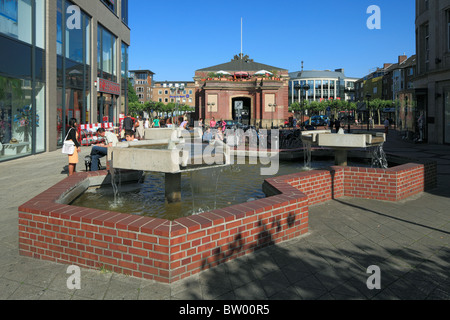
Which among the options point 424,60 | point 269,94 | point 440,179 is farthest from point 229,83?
point 440,179

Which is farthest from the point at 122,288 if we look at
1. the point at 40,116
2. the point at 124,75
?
the point at 124,75

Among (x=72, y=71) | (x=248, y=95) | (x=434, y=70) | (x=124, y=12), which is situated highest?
(x=124, y=12)

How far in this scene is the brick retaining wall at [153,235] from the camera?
378cm

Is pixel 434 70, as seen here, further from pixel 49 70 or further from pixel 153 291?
pixel 153 291

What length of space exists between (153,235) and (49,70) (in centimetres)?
1622

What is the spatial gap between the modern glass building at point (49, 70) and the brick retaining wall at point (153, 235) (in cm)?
1142

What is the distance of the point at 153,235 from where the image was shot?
12.3 feet

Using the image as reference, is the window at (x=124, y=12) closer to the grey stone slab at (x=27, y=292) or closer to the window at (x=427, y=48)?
the window at (x=427, y=48)

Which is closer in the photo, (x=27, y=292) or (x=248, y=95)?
(x=27, y=292)

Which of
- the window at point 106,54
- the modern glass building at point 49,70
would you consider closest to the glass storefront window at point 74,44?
the modern glass building at point 49,70

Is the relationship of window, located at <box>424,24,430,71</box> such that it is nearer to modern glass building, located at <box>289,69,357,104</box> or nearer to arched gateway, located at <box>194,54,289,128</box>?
arched gateway, located at <box>194,54,289,128</box>
